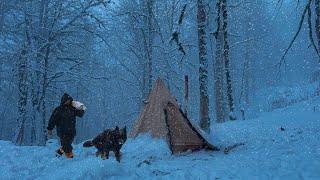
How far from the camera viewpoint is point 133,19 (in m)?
24.0

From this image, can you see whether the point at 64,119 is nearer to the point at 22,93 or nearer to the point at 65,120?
the point at 65,120

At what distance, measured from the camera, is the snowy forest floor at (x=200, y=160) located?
7230 mm

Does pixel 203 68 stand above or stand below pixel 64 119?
above

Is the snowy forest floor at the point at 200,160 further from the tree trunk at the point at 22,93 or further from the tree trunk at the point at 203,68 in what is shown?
the tree trunk at the point at 22,93

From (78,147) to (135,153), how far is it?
2721 millimetres

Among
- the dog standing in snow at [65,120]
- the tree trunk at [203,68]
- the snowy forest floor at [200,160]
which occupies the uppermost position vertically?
the tree trunk at [203,68]

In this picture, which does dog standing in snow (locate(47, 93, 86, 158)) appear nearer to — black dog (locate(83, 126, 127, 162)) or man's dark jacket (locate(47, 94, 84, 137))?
man's dark jacket (locate(47, 94, 84, 137))

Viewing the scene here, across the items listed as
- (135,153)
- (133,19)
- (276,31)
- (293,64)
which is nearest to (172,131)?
(135,153)

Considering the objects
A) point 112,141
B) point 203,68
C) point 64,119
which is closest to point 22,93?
point 64,119

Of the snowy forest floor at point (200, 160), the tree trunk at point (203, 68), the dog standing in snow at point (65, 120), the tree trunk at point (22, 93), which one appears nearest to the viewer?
the snowy forest floor at point (200, 160)

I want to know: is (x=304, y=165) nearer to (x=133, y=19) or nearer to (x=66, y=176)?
(x=66, y=176)

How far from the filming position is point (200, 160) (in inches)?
348

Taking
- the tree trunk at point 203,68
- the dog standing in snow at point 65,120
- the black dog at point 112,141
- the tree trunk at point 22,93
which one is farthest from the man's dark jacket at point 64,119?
the tree trunk at point 22,93

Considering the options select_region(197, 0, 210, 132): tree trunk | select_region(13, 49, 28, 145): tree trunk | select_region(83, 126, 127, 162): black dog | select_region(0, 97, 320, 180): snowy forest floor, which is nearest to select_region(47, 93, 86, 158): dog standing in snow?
Answer: select_region(0, 97, 320, 180): snowy forest floor
